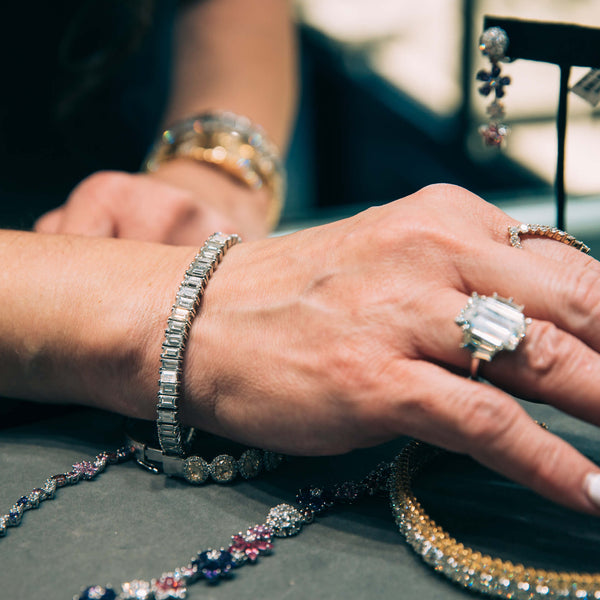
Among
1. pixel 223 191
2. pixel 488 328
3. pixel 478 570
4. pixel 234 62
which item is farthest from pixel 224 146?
pixel 478 570

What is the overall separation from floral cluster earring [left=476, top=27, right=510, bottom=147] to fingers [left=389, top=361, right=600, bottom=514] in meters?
0.41

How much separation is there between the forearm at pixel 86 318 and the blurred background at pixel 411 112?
3043mm

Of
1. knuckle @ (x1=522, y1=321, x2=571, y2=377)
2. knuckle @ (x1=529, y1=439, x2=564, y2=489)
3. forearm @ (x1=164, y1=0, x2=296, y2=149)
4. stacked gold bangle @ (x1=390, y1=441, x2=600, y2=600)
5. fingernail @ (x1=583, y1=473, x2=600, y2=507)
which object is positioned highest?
forearm @ (x1=164, y1=0, x2=296, y2=149)

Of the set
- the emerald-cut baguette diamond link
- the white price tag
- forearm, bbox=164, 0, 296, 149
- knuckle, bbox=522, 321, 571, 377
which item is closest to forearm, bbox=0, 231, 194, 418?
the emerald-cut baguette diamond link

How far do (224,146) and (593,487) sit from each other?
3.62 ft

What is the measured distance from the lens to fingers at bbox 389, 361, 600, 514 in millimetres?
525

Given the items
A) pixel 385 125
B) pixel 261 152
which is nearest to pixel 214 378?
pixel 261 152

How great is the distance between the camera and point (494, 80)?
31.6 inches

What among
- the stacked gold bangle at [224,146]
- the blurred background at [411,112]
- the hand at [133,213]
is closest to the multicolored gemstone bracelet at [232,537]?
the hand at [133,213]

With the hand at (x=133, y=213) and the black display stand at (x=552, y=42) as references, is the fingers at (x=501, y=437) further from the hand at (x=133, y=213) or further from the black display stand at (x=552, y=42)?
the hand at (x=133, y=213)

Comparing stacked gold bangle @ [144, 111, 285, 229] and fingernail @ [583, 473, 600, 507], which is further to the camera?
stacked gold bangle @ [144, 111, 285, 229]

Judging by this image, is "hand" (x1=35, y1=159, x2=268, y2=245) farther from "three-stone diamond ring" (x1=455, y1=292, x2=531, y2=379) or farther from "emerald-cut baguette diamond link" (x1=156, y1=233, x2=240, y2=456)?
"three-stone diamond ring" (x1=455, y1=292, x2=531, y2=379)

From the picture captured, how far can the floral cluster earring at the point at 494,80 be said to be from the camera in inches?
29.9

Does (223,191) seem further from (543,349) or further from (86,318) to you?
(543,349)
